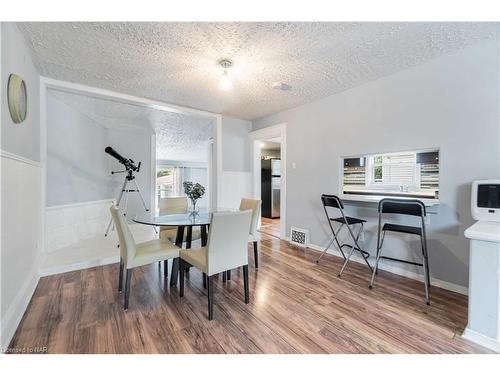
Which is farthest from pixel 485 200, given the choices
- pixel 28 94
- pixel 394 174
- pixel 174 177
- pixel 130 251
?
pixel 174 177

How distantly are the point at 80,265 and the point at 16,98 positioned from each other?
1.95 metres

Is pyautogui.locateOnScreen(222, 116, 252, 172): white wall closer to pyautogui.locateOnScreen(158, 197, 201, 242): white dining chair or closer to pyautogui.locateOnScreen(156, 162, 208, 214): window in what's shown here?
pyautogui.locateOnScreen(158, 197, 201, 242): white dining chair

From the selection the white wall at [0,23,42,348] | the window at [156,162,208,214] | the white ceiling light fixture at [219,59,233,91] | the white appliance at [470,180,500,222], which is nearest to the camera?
the white wall at [0,23,42,348]

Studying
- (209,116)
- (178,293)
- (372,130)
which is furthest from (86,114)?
(372,130)

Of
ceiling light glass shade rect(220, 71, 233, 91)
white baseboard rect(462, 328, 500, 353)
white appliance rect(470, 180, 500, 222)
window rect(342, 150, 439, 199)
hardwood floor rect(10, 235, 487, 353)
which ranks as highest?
ceiling light glass shade rect(220, 71, 233, 91)

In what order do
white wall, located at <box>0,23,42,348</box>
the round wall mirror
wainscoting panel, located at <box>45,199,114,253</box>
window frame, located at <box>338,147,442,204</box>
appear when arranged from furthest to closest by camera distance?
wainscoting panel, located at <box>45,199,114,253</box> < window frame, located at <box>338,147,442,204</box> < the round wall mirror < white wall, located at <box>0,23,42,348</box>

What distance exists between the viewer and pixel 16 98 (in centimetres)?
167

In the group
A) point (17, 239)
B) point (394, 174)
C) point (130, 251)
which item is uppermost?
point (394, 174)

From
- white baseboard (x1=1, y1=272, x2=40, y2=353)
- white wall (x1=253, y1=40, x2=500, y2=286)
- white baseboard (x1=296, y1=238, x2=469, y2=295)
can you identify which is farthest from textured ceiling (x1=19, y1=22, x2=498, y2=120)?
white baseboard (x1=296, y1=238, x2=469, y2=295)

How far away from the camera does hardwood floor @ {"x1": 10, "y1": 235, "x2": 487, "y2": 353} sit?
143cm

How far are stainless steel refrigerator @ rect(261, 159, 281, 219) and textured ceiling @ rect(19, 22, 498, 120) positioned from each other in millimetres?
3443

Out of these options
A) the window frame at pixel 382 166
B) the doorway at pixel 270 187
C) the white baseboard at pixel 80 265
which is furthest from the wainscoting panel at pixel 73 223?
the window frame at pixel 382 166

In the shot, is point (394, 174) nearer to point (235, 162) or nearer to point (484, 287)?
point (484, 287)
